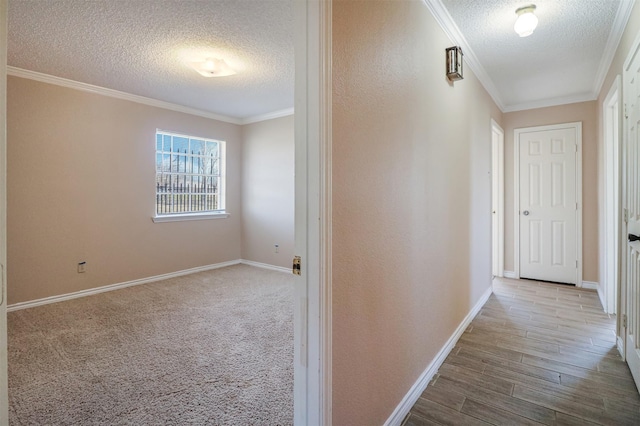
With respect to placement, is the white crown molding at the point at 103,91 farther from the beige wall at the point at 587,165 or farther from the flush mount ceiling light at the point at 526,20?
the beige wall at the point at 587,165

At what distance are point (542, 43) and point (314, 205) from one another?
9.32 ft

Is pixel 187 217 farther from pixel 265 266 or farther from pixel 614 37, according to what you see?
pixel 614 37

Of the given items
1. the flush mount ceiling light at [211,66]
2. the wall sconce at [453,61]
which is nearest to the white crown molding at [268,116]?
the flush mount ceiling light at [211,66]

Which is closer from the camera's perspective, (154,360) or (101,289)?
(154,360)

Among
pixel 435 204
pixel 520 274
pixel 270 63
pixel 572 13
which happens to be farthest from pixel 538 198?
pixel 270 63

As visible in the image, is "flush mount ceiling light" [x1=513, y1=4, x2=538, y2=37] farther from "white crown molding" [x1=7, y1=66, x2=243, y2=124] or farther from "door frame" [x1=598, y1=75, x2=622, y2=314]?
"white crown molding" [x1=7, y1=66, x2=243, y2=124]

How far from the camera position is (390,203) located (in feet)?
5.26

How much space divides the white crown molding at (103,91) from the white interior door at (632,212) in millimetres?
4868

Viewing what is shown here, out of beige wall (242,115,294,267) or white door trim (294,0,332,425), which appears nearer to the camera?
white door trim (294,0,332,425)

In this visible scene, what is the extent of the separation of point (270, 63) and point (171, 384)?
2899mm

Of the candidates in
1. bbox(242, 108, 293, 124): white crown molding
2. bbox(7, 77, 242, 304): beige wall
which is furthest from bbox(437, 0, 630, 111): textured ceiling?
bbox(7, 77, 242, 304): beige wall

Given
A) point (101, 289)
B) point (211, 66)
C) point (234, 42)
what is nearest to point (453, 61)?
point (234, 42)

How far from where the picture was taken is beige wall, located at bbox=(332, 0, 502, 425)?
1270 millimetres

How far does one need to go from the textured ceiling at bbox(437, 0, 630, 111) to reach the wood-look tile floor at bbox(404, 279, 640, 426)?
8.13 feet
